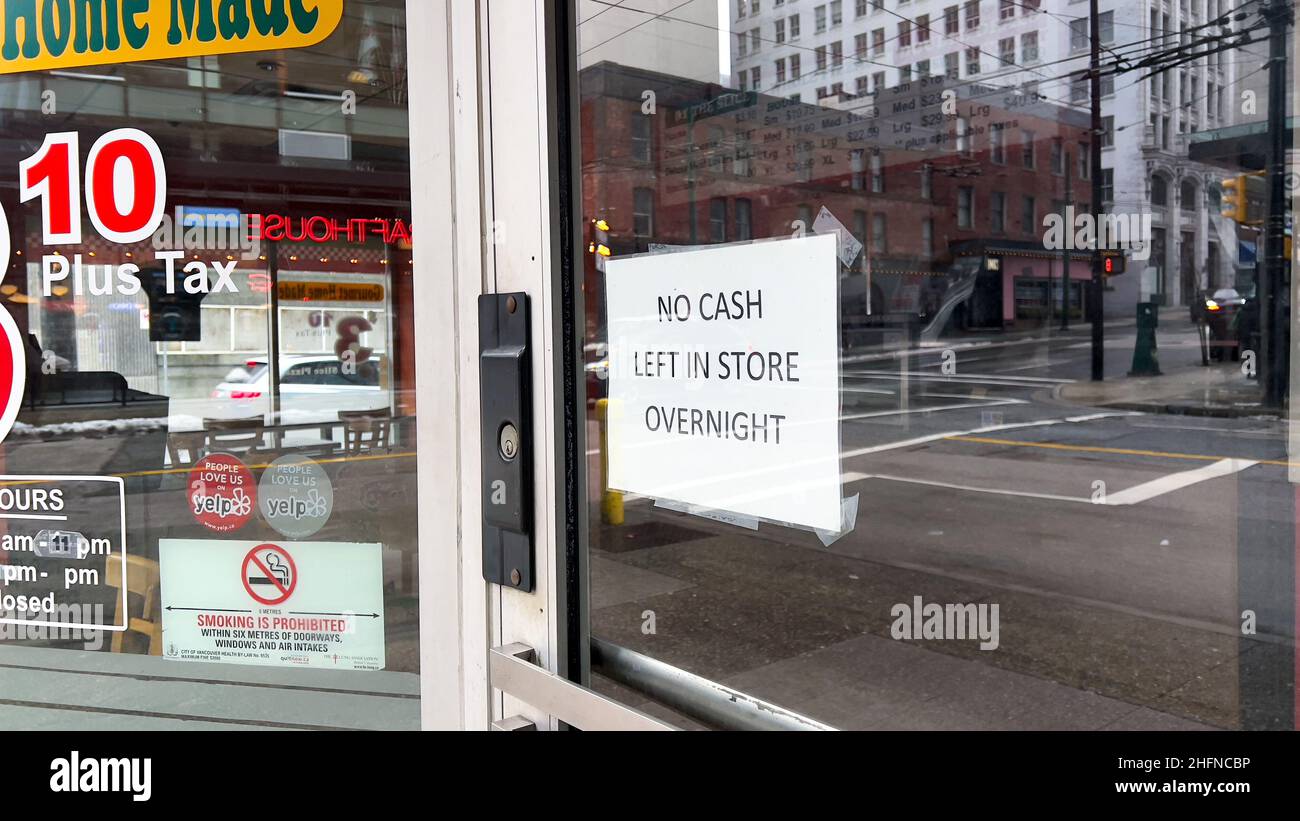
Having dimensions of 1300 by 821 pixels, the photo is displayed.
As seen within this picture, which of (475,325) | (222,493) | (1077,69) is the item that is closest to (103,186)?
(222,493)

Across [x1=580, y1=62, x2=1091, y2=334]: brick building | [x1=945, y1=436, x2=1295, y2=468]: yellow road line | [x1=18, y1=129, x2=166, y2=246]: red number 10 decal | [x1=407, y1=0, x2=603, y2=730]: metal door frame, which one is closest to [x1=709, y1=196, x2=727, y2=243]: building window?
[x1=580, y1=62, x2=1091, y2=334]: brick building

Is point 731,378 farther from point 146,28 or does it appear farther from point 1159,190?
point 146,28

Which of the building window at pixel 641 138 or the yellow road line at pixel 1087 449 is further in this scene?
the yellow road line at pixel 1087 449

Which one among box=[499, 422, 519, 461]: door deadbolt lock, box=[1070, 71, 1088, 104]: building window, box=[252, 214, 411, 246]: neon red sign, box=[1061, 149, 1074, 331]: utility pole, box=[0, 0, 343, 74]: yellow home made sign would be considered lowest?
box=[499, 422, 519, 461]: door deadbolt lock

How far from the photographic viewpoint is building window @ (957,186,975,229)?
4.99 ft

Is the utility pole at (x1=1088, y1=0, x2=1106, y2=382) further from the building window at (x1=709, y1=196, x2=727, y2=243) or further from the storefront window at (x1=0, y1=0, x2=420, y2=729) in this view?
the storefront window at (x1=0, y1=0, x2=420, y2=729)

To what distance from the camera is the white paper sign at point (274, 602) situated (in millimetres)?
2020

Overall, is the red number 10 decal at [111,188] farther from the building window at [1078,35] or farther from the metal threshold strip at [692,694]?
the building window at [1078,35]

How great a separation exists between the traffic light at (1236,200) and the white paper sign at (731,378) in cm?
50

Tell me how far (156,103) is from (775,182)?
4.88 feet

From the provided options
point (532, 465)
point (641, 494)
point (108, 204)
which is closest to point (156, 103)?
point (108, 204)

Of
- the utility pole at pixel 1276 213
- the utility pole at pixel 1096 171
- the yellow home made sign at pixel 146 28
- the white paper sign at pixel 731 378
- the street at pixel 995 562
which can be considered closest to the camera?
the utility pole at pixel 1276 213

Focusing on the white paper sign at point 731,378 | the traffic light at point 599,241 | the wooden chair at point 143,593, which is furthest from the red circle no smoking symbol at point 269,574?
the traffic light at point 599,241

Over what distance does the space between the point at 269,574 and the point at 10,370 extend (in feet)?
2.64
